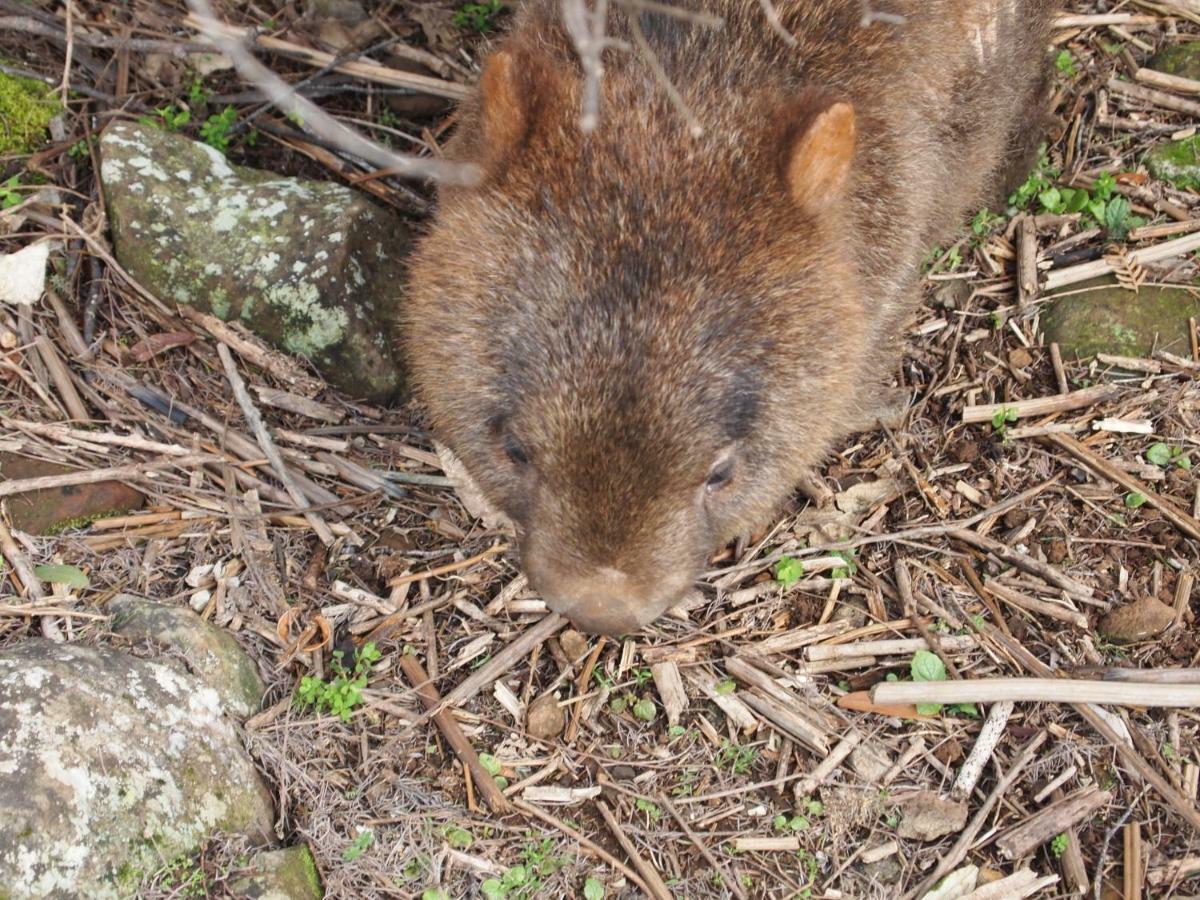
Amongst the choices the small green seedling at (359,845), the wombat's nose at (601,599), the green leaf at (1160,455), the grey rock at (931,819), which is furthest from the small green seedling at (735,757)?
the green leaf at (1160,455)

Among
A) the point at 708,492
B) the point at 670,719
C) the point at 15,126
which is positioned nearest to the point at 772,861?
the point at 670,719

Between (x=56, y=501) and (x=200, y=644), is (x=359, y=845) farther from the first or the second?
(x=56, y=501)

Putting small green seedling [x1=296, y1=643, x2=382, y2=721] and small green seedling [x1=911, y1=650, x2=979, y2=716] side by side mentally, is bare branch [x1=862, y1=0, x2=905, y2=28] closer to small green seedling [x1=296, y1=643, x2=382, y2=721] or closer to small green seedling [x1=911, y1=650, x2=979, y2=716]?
small green seedling [x1=911, y1=650, x2=979, y2=716]

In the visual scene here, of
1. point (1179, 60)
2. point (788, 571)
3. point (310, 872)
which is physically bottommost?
point (310, 872)

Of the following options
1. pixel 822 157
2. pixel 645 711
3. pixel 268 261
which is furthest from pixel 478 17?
pixel 645 711

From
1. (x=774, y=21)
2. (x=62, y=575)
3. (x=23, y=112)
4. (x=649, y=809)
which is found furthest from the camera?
(x=23, y=112)

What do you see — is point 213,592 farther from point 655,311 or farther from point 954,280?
point 954,280

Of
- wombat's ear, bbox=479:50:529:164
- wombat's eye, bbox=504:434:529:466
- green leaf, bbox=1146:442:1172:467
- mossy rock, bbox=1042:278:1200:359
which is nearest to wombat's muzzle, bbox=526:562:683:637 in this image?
wombat's eye, bbox=504:434:529:466
